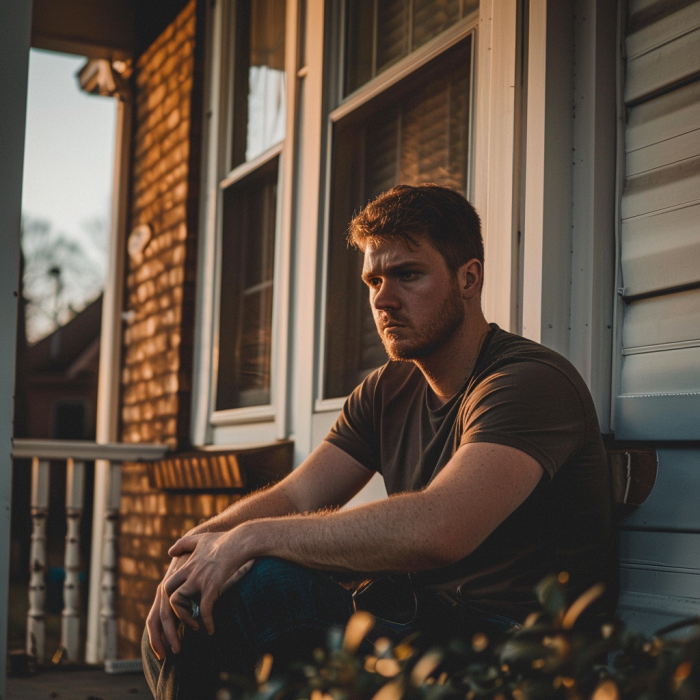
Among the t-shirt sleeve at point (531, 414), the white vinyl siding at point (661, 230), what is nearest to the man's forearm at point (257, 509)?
the t-shirt sleeve at point (531, 414)

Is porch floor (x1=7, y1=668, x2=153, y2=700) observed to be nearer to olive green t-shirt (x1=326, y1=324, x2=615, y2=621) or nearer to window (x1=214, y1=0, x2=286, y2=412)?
window (x1=214, y1=0, x2=286, y2=412)

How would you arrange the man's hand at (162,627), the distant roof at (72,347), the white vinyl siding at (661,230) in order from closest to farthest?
the man's hand at (162,627) < the white vinyl siding at (661,230) < the distant roof at (72,347)

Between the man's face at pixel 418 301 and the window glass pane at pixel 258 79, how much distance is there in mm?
2015

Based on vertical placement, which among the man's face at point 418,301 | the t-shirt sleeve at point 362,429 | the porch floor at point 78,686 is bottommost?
the porch floor at point 78,686

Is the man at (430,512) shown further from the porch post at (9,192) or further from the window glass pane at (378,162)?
the window glass pane at (378,162)

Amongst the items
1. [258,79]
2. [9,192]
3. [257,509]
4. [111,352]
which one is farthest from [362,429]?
[111,352]

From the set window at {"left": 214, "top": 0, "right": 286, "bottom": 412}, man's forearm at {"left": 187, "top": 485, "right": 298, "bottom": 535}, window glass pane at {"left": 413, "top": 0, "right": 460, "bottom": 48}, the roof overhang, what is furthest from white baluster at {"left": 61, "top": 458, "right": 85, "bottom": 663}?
the roof overhang

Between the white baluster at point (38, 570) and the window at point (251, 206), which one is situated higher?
the window at point (251, 206)

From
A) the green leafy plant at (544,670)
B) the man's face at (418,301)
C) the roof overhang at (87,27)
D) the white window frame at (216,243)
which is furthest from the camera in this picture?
the roof overhang at (87,27)

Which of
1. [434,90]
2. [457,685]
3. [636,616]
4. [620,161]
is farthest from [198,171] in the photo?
[457,685]

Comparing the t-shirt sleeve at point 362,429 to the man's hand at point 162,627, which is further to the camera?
the t-shirt sleeve at point 362,429

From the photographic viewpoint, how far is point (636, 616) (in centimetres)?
185

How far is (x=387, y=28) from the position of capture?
3039mm

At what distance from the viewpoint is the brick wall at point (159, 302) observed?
4.33 metres
